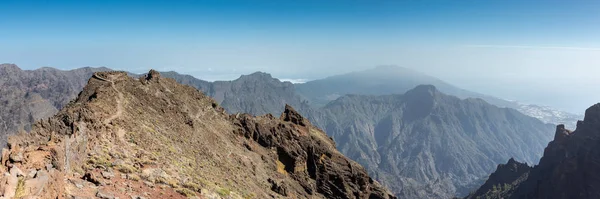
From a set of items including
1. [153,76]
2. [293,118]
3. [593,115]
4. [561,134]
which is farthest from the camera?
[561,134]

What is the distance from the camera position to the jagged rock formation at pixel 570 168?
139875 millimetres

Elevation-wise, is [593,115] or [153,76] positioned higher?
[153,76]

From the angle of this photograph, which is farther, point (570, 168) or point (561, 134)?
point (561, 134)

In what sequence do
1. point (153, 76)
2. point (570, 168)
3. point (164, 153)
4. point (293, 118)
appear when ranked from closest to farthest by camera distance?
point (164, 153)
point (153, 76)
point (293, 118)
point (570, 168)

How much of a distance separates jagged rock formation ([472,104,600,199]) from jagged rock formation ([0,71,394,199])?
4581 inches

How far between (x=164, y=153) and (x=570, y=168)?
547 feet

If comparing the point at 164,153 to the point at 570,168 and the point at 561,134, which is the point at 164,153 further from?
the point at 561,134

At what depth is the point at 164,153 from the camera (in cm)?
3109

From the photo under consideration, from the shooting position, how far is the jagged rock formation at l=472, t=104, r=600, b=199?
139875 millimetres

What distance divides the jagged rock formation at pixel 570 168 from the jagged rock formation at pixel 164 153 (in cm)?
11637

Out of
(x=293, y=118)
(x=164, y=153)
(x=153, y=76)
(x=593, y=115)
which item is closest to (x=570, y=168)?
(x=593, y=115)

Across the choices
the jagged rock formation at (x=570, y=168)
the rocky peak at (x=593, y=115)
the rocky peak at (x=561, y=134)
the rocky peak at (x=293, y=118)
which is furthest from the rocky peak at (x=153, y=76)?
the rocky peak at (x=593, y=115)

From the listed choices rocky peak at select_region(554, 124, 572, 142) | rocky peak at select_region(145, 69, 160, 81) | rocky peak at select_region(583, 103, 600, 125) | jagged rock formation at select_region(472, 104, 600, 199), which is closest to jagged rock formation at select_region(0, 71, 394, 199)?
rocky peak at select_region(145, 69, 160, 81)

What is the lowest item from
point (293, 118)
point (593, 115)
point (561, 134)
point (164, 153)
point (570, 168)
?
point (570, 168)
